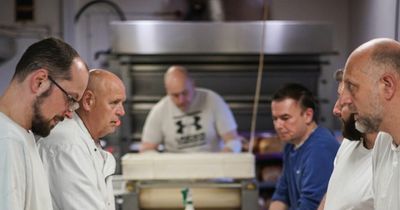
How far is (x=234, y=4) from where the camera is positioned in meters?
5.07

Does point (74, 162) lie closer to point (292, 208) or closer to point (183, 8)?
point (292, 208)

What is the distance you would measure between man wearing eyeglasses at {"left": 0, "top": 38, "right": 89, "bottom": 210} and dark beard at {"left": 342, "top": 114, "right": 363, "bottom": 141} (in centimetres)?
94

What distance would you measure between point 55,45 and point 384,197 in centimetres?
105

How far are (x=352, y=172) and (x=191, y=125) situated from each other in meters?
2.02

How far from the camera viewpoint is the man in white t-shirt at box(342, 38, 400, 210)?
1449 millimetres

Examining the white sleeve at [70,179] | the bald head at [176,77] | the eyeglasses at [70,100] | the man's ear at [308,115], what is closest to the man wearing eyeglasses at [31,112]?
the eyeglasses at [70,100]

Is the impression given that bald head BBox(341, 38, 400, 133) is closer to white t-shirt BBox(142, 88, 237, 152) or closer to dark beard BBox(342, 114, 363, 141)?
dark beard BBox(342, 114, 363, 141)

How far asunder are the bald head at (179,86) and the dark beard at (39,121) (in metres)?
2.15

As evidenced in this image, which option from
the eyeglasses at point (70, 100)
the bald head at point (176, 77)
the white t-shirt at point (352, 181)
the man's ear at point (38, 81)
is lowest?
the white t-shirt at point (352, 181)

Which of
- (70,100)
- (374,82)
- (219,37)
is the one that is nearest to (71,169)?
(70,100)

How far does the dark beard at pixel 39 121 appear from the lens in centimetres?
142

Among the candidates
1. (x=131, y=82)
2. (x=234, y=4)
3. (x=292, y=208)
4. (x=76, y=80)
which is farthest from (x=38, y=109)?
(x=234, y=4)

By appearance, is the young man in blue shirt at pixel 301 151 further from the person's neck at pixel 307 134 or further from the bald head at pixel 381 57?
the bald head at pixel 381 57

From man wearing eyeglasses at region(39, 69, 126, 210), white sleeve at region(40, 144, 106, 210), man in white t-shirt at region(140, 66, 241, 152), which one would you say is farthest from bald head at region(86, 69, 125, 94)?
man in white t-shirt at region(140, 66, 241, 152)
